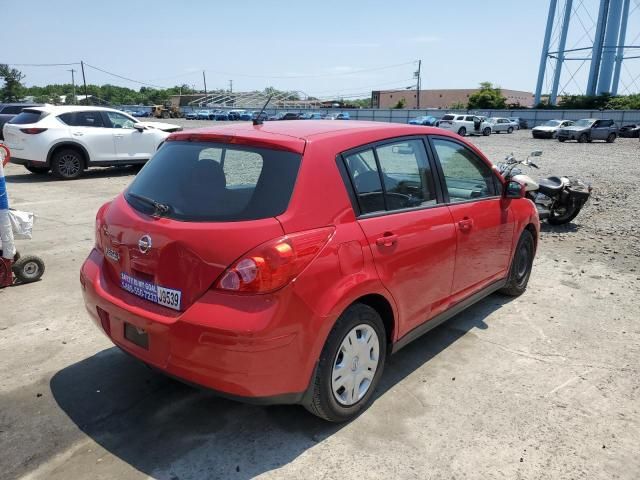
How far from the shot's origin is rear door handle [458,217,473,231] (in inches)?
148

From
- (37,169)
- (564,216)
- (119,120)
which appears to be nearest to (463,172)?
(564,216)

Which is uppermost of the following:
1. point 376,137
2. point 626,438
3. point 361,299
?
point 376,137

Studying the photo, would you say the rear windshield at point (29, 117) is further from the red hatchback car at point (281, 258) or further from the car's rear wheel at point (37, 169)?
the red hatchback car at point (281, 258)

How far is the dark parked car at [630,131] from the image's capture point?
4088cm

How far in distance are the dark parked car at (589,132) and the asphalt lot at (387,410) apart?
107 ft

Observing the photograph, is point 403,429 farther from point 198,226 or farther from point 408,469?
point 198,226

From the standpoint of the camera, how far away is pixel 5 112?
2006 centimetres

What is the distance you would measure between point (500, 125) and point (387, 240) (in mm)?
44079

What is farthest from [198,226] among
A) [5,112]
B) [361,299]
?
[5,112]

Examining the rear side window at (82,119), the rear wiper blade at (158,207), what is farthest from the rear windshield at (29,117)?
the rear wiper blade at (158,207)

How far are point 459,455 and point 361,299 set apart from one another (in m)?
1.00

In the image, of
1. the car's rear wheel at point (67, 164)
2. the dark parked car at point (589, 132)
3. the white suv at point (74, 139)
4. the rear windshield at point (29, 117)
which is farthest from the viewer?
the dark parked car at point (589, 132)

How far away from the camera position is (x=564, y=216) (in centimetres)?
800

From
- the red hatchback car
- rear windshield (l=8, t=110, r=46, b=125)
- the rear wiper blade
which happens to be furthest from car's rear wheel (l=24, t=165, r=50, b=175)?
the rear wiper blade
